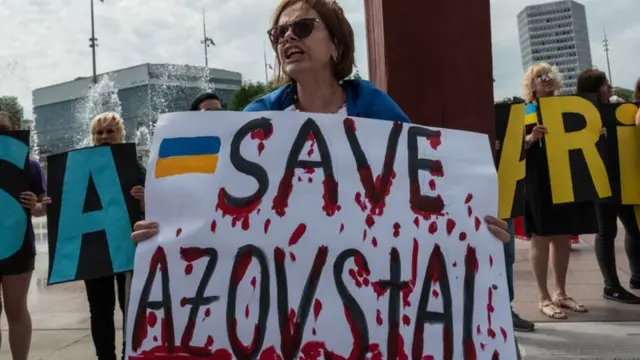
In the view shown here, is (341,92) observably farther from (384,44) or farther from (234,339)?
(234,339)

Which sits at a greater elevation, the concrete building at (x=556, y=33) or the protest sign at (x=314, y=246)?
the concrete building at (x=556, y=33)

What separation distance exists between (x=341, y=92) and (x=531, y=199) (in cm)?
289

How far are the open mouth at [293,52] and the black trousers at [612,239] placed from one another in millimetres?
3938

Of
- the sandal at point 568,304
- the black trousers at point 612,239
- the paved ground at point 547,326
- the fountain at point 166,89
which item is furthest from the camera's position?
the fountain at point 166,89

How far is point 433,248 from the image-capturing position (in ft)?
5.16

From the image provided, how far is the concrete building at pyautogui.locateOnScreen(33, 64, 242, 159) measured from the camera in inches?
3009

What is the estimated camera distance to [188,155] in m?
1.56

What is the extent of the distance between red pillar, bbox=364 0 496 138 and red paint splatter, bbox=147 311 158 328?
1494 millimetres

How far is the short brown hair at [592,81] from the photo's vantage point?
4715 millimetres

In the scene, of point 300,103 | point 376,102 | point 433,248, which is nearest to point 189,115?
point 300,103

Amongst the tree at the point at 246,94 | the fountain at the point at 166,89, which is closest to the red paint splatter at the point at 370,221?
the tree at the point at 246,94

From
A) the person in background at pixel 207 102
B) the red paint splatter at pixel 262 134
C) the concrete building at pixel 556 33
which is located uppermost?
the concrete building at pixel 556 33

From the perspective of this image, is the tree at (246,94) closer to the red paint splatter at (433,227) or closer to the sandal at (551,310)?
the sandal at (551,310)

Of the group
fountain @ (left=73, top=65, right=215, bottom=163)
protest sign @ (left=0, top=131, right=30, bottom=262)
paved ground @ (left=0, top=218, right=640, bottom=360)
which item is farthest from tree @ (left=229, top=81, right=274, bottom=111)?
protest sign @ (left=0, top=131, right=30, bottom=262)
